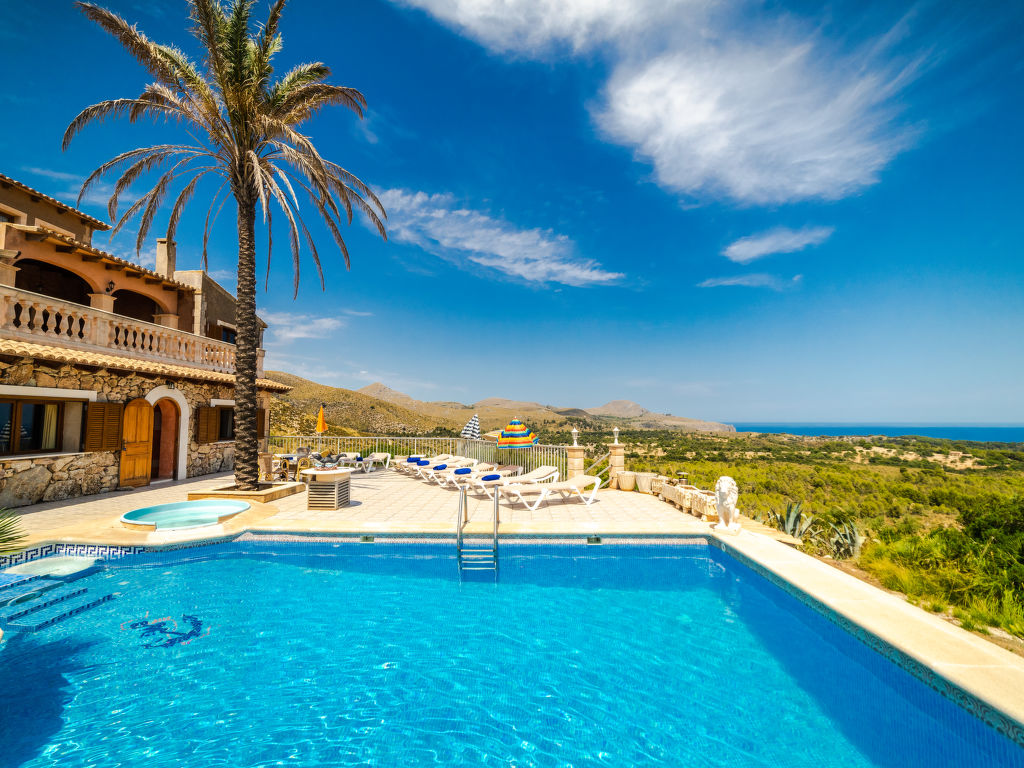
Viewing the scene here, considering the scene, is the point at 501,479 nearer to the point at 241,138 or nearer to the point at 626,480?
the point at 626,480

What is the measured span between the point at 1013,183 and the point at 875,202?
454cm

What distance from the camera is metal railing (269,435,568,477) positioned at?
12773 millimetres

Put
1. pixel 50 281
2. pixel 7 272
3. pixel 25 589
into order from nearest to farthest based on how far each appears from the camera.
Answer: pixel 25 589 → pixel 7 272 → pixel 50 281

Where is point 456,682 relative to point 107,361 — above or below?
below

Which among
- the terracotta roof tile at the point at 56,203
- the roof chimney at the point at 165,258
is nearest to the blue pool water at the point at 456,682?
the terracotta roof tile at the point at 56,203

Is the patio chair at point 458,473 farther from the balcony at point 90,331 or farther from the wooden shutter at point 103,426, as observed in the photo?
the balcony at point 90,331

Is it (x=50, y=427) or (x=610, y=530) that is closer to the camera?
(x=610, y=530)

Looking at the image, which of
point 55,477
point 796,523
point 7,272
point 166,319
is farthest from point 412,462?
point 796,523

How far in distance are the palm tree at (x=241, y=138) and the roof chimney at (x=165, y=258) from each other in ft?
13.7

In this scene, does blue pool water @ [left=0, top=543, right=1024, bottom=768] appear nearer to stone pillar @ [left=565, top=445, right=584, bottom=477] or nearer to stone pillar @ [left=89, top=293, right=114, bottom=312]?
stone pillar @ [left=565, top=445, right=584, bottom=477]

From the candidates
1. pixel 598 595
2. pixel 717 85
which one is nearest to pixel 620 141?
pixel 717 85

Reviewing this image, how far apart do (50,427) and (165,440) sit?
3591 mm

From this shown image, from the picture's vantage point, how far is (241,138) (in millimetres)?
9047

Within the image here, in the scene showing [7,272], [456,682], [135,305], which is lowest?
[456,682]
